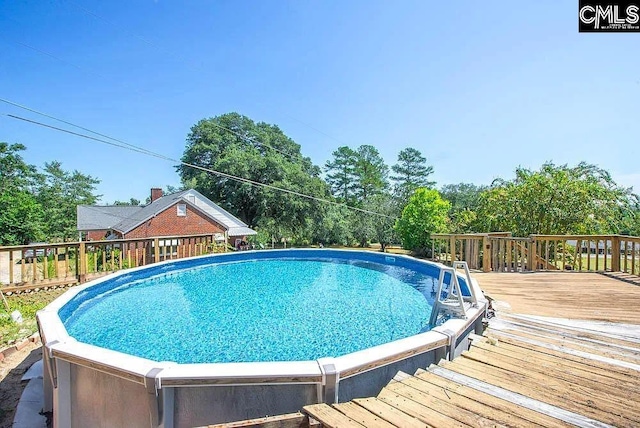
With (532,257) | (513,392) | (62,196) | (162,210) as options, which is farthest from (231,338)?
(62,196)

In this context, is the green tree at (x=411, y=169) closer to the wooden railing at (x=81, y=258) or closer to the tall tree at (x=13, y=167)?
the wooden railing at (x=81, y=258)

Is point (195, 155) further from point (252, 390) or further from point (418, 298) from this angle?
point (252, 390)

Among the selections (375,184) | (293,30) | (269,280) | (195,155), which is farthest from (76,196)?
(269,280)

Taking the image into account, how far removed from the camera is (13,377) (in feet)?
12.0

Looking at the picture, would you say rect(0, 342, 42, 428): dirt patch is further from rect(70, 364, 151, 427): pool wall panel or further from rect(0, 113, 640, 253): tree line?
rect(0, 113, 640, 253): tree line

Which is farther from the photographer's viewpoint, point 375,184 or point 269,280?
point 375,184

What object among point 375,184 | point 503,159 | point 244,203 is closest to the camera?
point 503,159

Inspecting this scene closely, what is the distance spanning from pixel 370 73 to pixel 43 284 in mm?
13128

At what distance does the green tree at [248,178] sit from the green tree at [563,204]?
14.4m

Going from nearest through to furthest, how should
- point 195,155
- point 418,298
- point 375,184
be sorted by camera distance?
point 418,298, point 195,155, point 375,184

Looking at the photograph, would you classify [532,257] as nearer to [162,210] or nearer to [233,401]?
[233,401]

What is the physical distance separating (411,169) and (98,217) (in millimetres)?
28330

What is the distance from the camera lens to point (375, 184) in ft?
111

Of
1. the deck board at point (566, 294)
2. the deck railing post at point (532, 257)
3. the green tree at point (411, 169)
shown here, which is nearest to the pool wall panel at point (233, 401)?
the deck board at point (566, 294)
